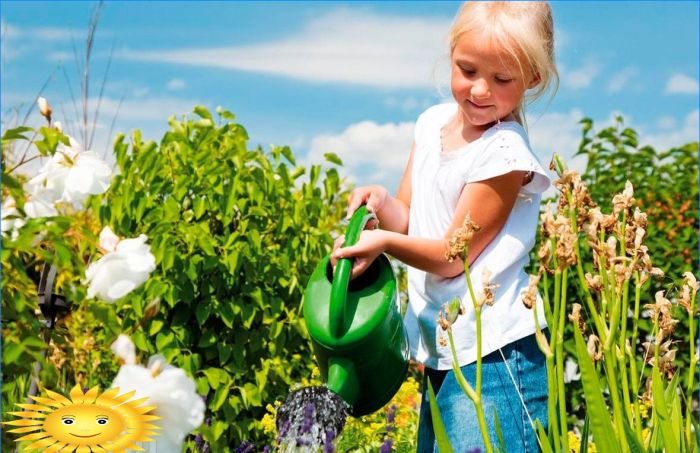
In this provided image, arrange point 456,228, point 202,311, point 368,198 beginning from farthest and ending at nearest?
point 202,311 < point 368,198 < point 456,228

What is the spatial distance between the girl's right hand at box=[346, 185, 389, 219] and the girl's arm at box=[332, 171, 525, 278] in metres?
0.20

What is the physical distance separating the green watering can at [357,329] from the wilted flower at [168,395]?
0.66 meters

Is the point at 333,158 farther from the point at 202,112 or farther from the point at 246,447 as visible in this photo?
the point at 246,447

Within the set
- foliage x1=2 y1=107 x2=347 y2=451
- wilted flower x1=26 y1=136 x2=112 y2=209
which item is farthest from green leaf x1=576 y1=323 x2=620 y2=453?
foliage x1=2 y1=107 x2=347 y2=451

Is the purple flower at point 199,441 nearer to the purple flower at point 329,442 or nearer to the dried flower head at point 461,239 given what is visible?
the purple flower at point 329,442

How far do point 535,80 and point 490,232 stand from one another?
39 cm

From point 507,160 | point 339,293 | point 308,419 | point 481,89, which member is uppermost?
point 481,89

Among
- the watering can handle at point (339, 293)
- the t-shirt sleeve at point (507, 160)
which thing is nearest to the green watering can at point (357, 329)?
the watering can handle at point (339, 293)

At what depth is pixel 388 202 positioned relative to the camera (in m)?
2.27

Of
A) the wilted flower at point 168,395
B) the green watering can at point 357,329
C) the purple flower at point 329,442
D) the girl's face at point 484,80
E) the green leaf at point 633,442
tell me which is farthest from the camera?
the girl's face at point 484,80

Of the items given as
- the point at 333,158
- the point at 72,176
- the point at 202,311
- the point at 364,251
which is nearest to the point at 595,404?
the point at 364,251

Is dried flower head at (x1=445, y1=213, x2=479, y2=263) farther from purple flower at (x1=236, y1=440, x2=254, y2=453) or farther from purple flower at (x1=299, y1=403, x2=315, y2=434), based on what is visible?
purple flower at (x1=236, y1=440, x2=254, y2=453)

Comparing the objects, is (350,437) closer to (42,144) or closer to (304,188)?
(304,188)

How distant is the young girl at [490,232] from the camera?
198cm
